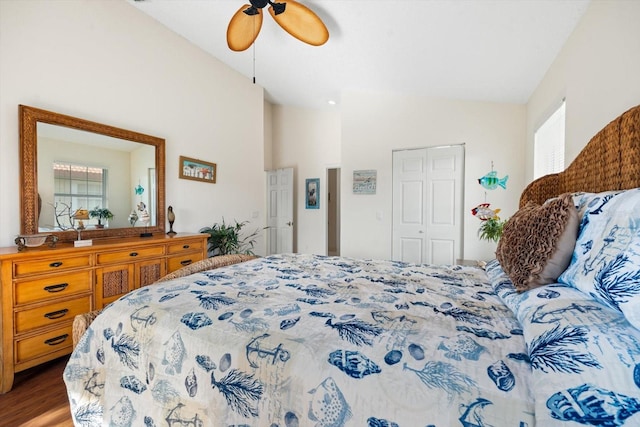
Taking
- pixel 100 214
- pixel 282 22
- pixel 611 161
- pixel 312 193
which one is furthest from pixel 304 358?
pixel 312 193

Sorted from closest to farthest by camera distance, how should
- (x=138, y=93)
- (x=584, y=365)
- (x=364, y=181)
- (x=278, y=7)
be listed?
(x=584, y=365) → (x=278, y=7) → (x=138, y=93) → (x=364, y=181)

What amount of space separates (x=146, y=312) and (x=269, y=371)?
0.59 m

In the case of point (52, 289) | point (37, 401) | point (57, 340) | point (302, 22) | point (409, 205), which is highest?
point (302, 22)

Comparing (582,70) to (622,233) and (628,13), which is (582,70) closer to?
(628,13)

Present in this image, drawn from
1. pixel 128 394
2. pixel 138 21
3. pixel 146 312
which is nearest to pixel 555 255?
pixel 146 312

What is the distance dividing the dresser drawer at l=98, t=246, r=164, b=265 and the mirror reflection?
17.8 inches

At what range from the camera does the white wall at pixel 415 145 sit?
11.5ft

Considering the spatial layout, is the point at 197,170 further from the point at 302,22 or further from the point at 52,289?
the point at 302,22

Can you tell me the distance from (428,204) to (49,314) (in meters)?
3.91

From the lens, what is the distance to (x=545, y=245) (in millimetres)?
1050

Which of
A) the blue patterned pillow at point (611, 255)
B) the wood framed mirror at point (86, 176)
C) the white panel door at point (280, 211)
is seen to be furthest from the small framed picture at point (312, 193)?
the blue patterned pillow at point (611, 255)

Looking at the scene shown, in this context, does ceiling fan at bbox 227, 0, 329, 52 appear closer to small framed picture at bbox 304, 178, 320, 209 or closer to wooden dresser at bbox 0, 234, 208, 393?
wooden dresser at bbox 0, 234, 208, 393

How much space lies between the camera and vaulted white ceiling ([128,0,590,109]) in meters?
2.10

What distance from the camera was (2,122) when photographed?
7.04ft
